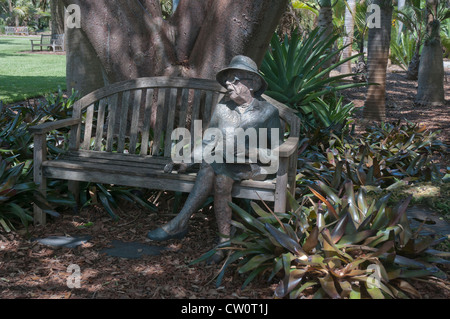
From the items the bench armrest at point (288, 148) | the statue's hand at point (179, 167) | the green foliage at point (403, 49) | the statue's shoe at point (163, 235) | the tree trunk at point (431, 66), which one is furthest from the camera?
the green foliage at point (403, 49)

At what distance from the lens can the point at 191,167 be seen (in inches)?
176

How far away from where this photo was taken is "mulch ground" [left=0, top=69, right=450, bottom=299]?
3.38 m

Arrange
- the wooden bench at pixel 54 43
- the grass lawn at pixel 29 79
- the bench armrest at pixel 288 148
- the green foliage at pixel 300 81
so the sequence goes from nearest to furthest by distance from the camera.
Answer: the bench armrest at pixel 288 148 < the green foliage at pixel 300 81 < the grass lawn at pixel 29 79 < the wooden bench at pixel 54 43

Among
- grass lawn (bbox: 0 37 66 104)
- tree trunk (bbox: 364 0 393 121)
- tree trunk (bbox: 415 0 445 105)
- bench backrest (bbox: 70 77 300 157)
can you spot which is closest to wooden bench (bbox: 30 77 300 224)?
bench backrest (bbox: 70 77 300 157)

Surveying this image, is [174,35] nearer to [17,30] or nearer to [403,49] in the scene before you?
[403,49]

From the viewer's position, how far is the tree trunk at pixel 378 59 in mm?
8844

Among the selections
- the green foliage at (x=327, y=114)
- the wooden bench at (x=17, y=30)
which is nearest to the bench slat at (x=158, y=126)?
the green foliage at (x=327, y=114)

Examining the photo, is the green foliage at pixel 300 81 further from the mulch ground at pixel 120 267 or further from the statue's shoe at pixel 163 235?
the statue's shoe at pixel 163 235

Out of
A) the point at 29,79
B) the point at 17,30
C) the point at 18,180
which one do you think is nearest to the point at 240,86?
Result: the point at 18,180

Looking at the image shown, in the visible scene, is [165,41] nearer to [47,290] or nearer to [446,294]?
[47,290]

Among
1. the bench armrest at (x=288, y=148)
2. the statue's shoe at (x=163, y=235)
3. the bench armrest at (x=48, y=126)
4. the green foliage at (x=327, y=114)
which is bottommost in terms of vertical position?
the statue's shoe at (x=163, y=235)

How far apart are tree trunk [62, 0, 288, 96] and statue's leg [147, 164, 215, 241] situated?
5.06 ft

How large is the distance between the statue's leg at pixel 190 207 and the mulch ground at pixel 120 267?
0.42 ft

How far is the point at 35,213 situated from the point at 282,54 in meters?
4.00
